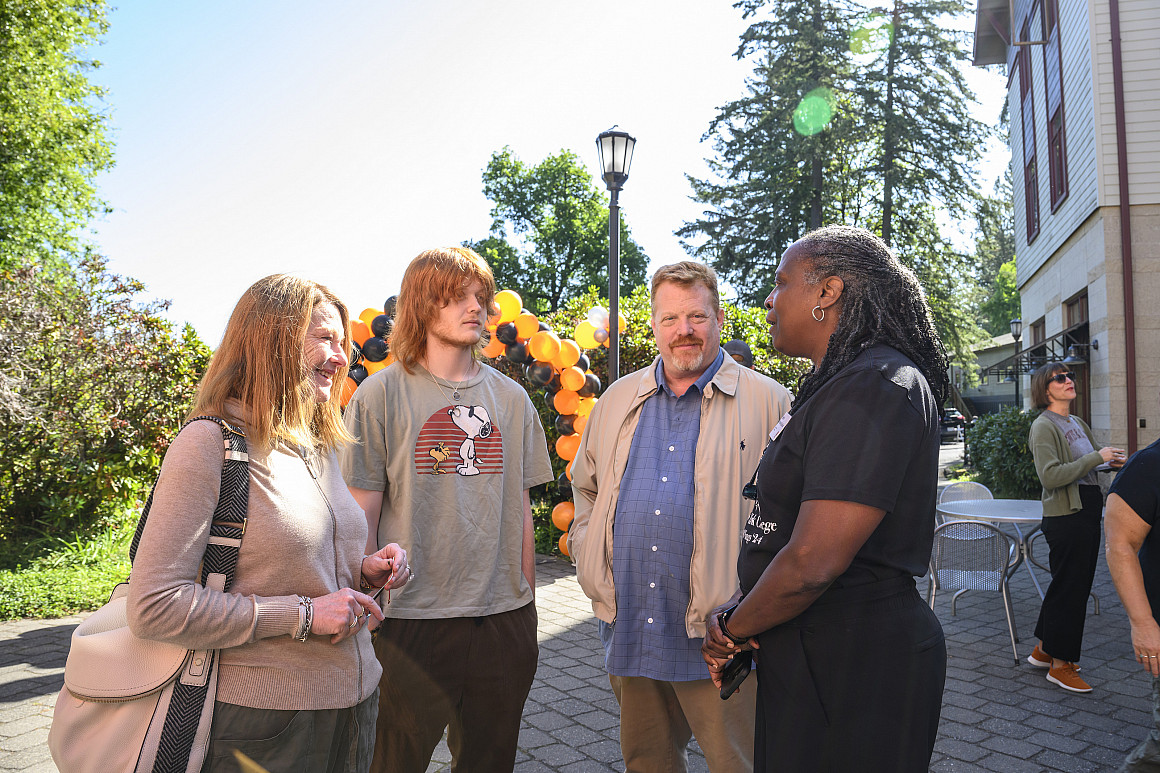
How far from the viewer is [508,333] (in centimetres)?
769

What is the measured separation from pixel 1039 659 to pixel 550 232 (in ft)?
110

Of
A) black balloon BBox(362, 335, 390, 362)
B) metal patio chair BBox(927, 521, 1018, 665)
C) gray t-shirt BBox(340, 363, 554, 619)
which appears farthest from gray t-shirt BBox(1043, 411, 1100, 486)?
black balloon BBox(362, 335, 390, 362)

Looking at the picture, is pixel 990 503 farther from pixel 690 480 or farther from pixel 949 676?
pixel 690 480

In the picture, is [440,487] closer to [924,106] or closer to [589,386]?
[589,386]

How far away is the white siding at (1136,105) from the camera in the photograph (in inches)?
452

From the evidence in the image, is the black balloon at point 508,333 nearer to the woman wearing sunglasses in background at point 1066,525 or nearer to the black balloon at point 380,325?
the black balloon at point 380,325

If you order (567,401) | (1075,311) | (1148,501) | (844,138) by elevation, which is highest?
(844,138)

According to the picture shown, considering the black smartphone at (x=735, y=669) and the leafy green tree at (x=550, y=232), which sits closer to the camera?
the black smartphone at (x=735, y=669)

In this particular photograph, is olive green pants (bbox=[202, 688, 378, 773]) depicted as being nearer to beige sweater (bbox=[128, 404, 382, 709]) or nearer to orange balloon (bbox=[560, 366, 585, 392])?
beige sweater (bbox=[128, 404, 382, 709])

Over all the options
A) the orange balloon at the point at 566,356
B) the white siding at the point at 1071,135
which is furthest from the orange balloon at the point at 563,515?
the white siding at the point at 1071,135

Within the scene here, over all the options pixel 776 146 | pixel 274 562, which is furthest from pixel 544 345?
pixel 776 146

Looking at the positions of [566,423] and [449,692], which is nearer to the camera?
[449,692]

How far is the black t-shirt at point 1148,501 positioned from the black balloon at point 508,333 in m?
5.64

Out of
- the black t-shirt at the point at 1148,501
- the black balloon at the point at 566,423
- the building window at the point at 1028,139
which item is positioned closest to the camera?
the black t-shirt at the point at 1148,501
